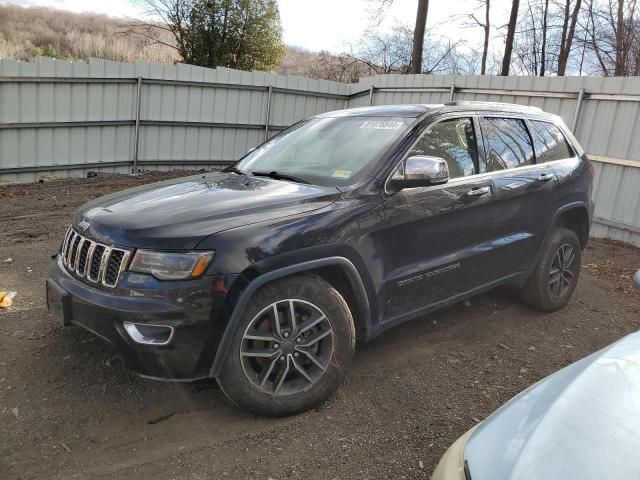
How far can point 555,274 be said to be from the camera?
190 inches

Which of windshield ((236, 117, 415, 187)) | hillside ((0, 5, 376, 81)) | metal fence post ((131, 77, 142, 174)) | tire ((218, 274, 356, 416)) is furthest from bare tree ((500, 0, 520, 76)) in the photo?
tire ((218, 274, 356, 416))

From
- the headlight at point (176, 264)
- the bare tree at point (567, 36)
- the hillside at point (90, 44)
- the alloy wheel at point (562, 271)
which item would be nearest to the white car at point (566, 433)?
the headlight at point (176, 264)

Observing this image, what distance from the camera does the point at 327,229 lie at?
9.86ft

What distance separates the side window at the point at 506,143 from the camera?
4141 millimetres

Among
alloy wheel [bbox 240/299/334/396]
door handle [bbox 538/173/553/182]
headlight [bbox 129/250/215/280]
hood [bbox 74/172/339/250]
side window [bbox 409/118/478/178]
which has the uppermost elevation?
side window [bbox 409/118/478/178]

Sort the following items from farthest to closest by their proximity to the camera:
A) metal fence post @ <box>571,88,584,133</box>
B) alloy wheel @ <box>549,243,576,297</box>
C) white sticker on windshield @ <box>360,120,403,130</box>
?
metal fence post @ <box>571,88,584,133</box> → alloy wheel @ <box>549,243,576,297</box> → white sticker on windshield @ <box>360,120,403,130</box>

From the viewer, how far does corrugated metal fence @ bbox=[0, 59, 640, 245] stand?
8.11m

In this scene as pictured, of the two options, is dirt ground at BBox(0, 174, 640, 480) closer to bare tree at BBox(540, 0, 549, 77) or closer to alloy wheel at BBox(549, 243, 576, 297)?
alloy wheel at BBox(549, 243, 576, 297)

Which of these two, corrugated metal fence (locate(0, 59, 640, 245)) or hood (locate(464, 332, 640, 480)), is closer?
hood (locate(464, 332, 640, 480))

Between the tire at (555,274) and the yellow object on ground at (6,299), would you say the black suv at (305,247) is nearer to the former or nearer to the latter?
the tire at (555,274)

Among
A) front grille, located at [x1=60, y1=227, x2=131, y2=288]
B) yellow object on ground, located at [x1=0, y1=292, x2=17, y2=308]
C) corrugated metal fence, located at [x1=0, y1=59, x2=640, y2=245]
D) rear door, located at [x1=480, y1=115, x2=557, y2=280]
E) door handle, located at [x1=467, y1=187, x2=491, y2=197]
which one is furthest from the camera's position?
corrugated metal fence, located at [x1=0, y1=59, x2=640, y2=245]

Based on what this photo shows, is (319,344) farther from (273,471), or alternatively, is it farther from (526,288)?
(526,288)

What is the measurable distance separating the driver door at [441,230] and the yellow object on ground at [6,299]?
2983 mm

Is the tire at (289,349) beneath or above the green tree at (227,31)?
beneath
